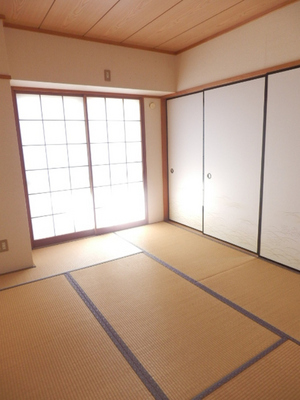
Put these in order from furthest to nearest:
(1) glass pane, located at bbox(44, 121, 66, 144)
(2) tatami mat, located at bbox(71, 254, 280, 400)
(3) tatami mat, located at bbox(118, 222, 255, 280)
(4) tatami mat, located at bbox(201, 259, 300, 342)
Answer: (1) glass pane, located at bbox(44, 121, 66, 144) < (3) tatami mat, located at bbox(118, 222, 255, 280) < (4) tatami mat, located at bbox(201, 259, 300, 342) < (2) tatami mat, located at bbox(71, 254, 280, 400)

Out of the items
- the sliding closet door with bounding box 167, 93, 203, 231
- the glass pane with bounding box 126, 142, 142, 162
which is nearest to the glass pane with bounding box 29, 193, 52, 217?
the glass pane with bounding box 126, 142, 142, 162

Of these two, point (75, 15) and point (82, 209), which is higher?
point (75, 15)

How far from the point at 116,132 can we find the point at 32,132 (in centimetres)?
116

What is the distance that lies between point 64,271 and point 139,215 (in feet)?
5.82

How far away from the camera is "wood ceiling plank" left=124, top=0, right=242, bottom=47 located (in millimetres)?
2557

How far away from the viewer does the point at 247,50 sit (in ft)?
9.76

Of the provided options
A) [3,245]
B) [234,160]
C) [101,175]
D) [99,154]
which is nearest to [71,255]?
[3,245]

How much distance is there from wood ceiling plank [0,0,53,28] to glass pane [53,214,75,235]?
7.51 feet

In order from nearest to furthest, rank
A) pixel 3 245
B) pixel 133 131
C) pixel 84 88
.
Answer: pixel 3 245 → pixel 84 88 → pixel 133 131

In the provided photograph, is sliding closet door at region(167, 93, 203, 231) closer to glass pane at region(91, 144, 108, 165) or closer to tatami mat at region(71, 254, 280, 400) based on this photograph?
glass pane at region(91, 144, 108, 165)

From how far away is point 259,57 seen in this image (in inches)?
113

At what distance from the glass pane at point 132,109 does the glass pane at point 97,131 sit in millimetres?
416

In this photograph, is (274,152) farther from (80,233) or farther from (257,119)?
(80,233)

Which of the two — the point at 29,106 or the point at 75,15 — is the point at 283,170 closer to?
the point at 75,15
